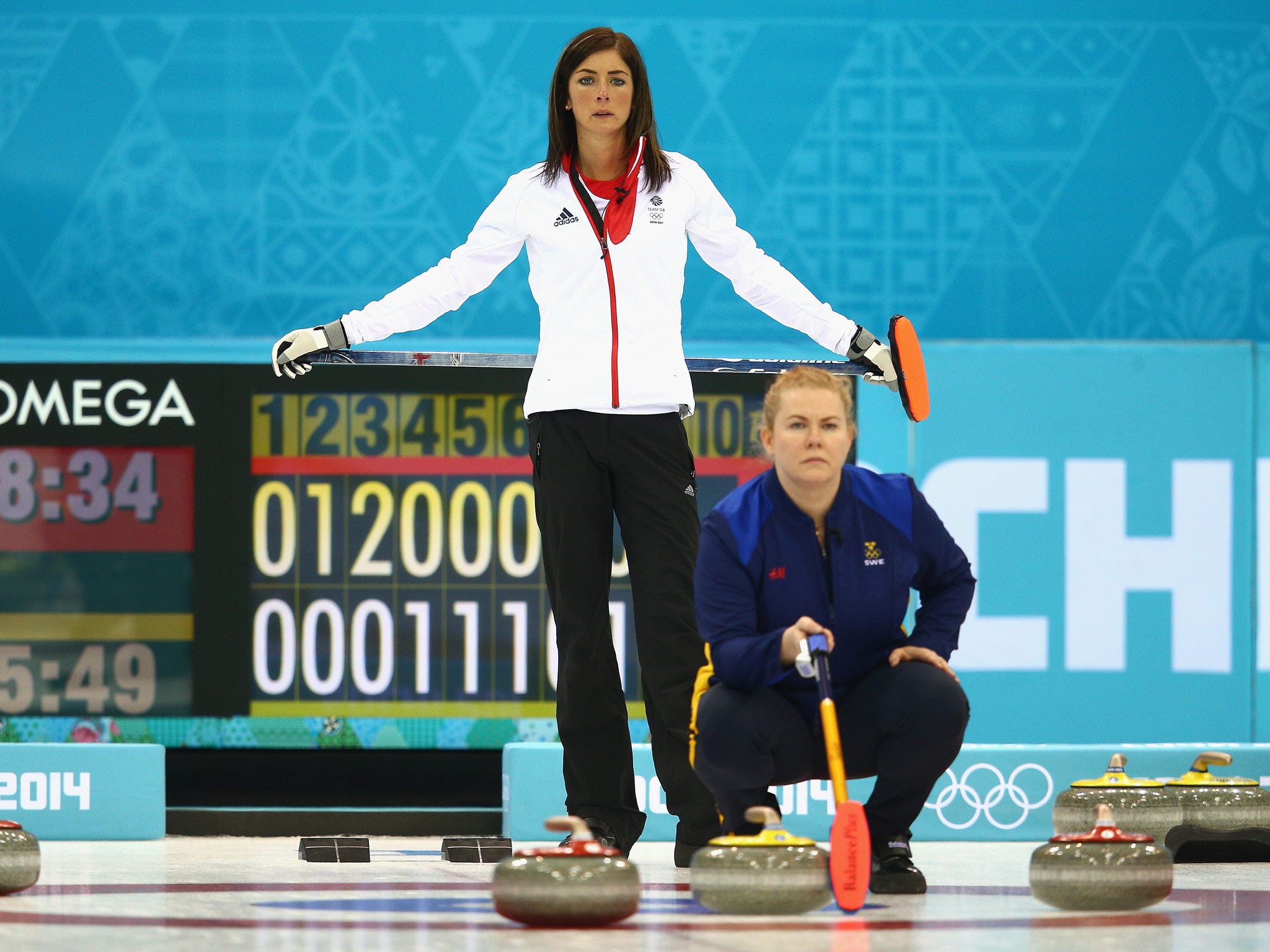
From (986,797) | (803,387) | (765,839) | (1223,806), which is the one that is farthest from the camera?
(986,797)

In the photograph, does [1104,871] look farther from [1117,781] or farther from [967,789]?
[967,789]

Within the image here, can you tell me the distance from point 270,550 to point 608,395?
202 centimetres

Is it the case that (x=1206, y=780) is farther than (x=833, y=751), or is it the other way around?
(x=1206, y=780)

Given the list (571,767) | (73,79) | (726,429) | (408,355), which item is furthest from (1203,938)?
(73,79)

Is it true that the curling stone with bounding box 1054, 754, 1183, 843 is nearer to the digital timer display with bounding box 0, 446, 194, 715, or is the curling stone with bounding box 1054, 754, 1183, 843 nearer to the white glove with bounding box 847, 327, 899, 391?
the white glove with bounding box 847, 327, 899, 391

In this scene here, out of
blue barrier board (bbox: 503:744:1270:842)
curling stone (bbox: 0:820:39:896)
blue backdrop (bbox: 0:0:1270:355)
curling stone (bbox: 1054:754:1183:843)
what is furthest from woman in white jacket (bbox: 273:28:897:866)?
blue backdrop (bbox: 0:0:1270:355)

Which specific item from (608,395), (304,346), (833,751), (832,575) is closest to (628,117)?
(608,395)

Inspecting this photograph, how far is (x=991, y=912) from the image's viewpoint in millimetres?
2498

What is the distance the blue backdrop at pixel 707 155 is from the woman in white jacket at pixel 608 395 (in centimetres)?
228

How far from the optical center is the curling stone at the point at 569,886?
227 cm

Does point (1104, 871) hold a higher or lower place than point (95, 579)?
lower

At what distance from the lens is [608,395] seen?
3135mm

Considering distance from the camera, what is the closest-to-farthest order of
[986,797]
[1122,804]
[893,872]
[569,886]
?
[569,886] → [893,872] → [1122,804] → [986,797]

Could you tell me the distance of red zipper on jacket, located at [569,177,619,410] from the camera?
3.13m
